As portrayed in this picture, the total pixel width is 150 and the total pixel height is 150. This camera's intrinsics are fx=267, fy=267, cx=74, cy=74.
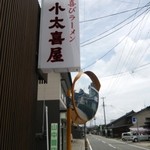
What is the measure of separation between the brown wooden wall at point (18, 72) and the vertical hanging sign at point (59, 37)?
27 centimetres

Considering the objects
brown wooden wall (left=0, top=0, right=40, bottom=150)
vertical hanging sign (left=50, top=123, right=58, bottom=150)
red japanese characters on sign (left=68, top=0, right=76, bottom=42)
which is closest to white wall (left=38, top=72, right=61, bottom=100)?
vertical hanging sign (left=50, top=123, right=58, bottom=150)

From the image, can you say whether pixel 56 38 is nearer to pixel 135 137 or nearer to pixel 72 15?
pixel 72 15

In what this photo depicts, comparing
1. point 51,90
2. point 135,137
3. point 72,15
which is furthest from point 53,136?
point 135,137

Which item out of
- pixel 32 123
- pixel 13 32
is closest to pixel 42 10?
pixel 13 32

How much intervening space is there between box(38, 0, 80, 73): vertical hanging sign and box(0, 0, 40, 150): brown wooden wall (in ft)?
0.88

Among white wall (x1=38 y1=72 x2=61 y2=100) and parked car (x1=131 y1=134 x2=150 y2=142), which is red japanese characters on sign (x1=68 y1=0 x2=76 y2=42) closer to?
white wall (x1=38 y1=72 x2=61 y2=100)

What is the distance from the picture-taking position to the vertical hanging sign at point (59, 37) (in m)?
7.35

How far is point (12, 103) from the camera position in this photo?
5.45 m

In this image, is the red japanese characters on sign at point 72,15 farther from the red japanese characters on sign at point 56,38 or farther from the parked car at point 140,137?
the parked car at point 140,137

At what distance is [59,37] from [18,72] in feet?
6.69

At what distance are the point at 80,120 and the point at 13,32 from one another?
2449 mm

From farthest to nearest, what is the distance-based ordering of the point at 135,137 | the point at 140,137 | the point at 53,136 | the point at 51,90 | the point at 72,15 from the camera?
the point at 140,137 < the point at 135,137 < the point at 51,90 < the point at 53,136 < the point at 72,15

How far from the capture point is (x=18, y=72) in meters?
5.87

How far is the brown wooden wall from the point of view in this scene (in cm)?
505
